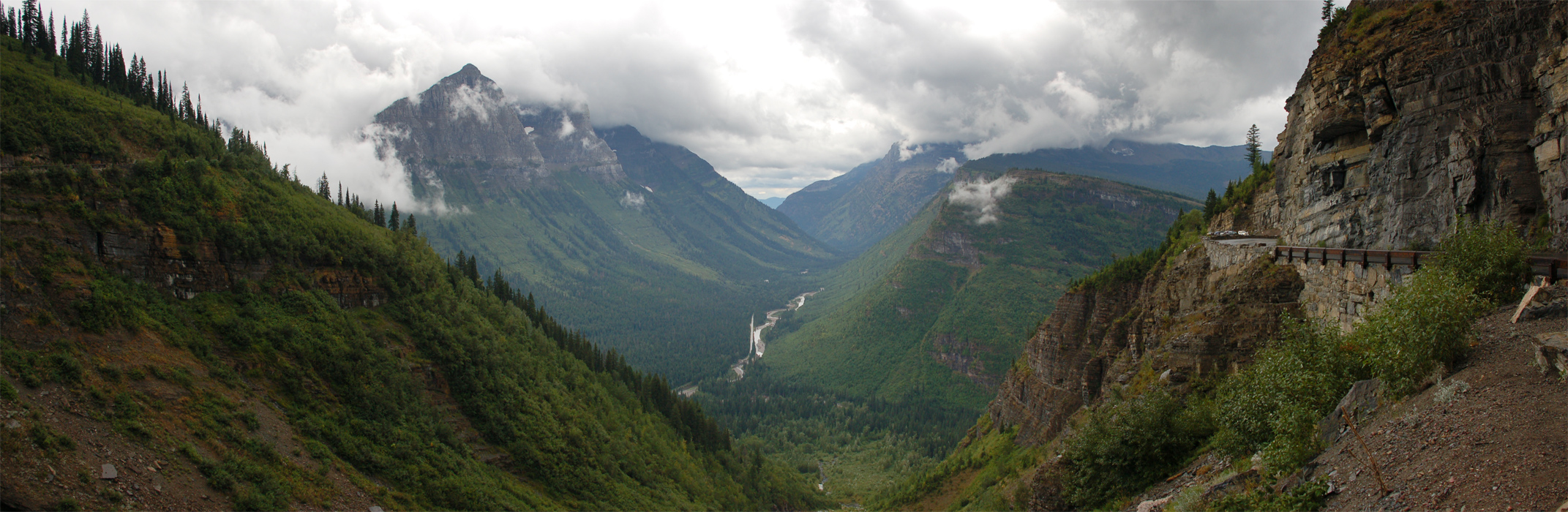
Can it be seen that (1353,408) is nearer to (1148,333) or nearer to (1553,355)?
(1553,355)

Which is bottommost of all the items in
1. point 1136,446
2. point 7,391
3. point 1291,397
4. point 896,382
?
point 896,382

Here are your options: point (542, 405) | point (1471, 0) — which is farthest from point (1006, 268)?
point (1471, 0)

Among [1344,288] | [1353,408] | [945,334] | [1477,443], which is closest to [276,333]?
[1353,408]

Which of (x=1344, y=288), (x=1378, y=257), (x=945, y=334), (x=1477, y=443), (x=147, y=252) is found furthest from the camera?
(x=945, y=334)

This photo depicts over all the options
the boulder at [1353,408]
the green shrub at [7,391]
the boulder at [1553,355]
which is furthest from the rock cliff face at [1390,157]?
the green shrub at [7,391]

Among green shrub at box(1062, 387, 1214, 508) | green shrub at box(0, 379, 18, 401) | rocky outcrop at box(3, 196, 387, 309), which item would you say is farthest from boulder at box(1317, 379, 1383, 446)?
rocky outcrop at box(3, 196, 387, 309)

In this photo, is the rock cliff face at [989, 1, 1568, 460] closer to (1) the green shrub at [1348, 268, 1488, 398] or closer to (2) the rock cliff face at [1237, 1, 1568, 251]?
(2) the rock cliff face at [1237, 1, 1568, 251]

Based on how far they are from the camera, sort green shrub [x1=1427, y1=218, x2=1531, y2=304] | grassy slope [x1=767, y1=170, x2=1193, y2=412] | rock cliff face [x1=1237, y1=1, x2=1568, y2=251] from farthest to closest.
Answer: grassy slope [x1=767, y1=170, x2=1193, y2=412] < rock cliff face [x1=1237, y1=1, x2=1568, y2=251] < green shrub [x1=1427, y1=218, x2=1531, y2=304]
